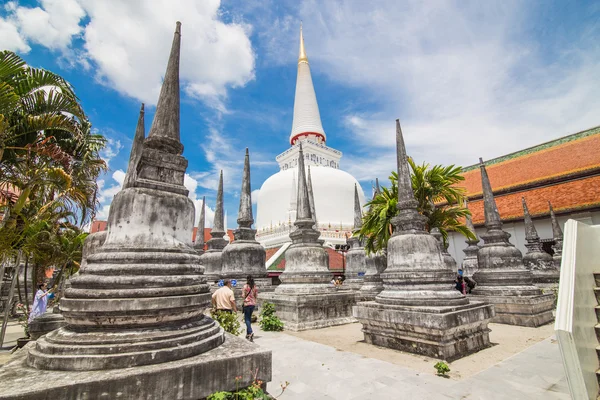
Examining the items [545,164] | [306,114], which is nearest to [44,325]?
[545,164]

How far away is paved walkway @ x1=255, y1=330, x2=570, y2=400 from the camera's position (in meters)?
3.76

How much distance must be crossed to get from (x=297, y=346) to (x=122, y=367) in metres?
4.31

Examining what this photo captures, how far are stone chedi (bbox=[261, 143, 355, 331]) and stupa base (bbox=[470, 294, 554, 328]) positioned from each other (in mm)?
3992

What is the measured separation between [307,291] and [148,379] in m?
6.43

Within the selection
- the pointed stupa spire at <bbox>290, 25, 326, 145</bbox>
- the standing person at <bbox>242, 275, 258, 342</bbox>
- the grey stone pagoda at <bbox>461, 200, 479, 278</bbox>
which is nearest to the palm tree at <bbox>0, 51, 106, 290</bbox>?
the standing person at <bbox>242, 275, 258, 342</bbox>

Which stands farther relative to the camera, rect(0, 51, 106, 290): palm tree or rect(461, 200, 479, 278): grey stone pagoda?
rect(461, 200, 479, 278): grey stone pagoda

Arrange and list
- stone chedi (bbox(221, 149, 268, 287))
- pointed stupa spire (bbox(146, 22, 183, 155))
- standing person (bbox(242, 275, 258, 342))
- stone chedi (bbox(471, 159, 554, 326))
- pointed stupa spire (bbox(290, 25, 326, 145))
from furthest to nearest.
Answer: pointed stupa spire (bbox(290, 25, 326, 145)), stone chedi (bbox(221, 149, 268, 287)), stone chedi (bbox(471, 159, 554, 326)), standing person (bbox(242, 275, 258, 342)), pointed stupa spire (bbox(146, 22, 183, 155))

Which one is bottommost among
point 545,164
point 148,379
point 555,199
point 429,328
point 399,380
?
point 399,380

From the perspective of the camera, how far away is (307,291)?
333 inches

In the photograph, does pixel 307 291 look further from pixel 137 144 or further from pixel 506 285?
pixel 137 144

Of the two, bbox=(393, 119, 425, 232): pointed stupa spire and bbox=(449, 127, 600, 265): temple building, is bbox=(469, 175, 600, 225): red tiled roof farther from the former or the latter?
bbox=(393, 119, 425, 232): pointed stupa spire

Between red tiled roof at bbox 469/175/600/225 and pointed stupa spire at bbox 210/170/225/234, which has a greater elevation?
red tiled roof at bbox 469/175/600/225

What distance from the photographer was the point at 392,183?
7809mm

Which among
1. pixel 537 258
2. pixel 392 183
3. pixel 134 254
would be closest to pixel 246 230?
pixel 392 183
